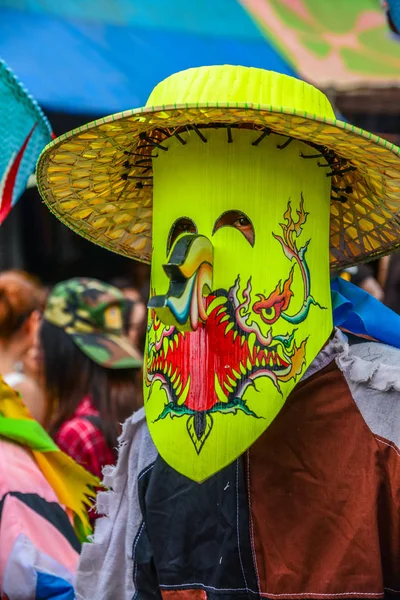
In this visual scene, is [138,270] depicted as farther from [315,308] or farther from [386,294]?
[315,308]

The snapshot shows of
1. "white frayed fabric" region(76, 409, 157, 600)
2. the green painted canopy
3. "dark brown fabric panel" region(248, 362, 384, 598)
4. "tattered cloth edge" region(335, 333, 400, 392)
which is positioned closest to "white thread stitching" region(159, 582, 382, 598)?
"dark brown fabric panel" region(248, 362, 384, 598)

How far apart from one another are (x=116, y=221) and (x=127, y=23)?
371 cm

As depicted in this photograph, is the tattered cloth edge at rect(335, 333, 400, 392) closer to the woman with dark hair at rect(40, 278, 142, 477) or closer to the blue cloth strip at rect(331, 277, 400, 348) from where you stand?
the blue cloth strip at rect(331, 277, 400, 348)

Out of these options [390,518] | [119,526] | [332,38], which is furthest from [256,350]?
[332,38]

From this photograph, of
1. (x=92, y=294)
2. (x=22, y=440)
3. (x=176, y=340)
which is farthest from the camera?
(x=92, y=294)

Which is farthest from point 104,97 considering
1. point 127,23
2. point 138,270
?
point 138,270

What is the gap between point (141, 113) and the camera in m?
1.67

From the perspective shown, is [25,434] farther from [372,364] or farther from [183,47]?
[183,47]

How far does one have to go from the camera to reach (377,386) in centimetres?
185

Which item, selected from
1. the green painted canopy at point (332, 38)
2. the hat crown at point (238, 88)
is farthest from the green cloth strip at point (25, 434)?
the green painted canopy at point (332, 38)

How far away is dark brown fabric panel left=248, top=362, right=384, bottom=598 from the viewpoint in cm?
177

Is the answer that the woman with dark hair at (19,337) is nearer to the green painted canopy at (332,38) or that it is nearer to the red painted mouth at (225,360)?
the red painted mouth at (225,360)

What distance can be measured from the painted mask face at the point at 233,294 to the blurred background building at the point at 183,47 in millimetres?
3282

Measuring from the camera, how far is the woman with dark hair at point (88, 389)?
339cm
